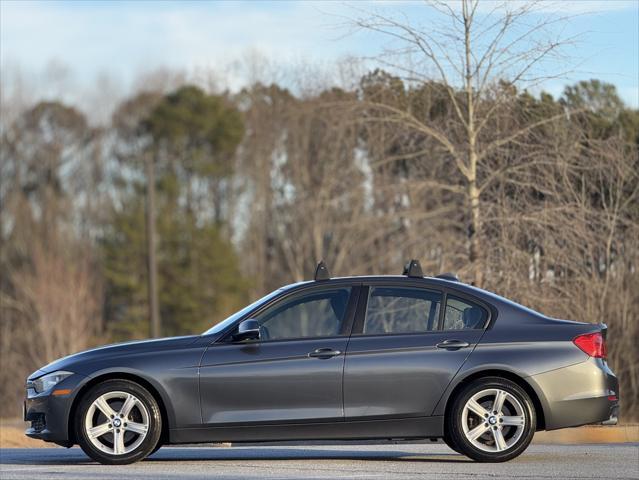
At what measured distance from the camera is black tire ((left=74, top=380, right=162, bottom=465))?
9.93m

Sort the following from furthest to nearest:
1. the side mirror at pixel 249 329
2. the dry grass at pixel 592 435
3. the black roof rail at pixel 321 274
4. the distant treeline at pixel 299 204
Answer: the distant treeline at pixel 299 204 < the dry grass at pixel 592 435 < the black roof rail at pixel 321 274 < the side mirror at pixel 249 329

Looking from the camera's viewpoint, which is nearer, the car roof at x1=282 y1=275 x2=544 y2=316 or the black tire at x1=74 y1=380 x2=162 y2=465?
the black tire at x1=74 y1=380 x2=162 y2=465

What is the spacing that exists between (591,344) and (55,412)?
4121 mm

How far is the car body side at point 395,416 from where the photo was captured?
989cm

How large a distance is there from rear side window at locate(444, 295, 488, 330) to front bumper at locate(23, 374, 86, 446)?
9.32 ft

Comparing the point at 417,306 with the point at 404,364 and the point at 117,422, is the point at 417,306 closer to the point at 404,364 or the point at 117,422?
the point at 404,364

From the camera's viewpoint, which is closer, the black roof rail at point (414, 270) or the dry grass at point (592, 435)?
the black roof rail at point (414, 270)

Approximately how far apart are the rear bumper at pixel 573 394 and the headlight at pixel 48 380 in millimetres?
3563

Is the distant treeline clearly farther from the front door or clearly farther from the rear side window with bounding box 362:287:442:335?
the front door

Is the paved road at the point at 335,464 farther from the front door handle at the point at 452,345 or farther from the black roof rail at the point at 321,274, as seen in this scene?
the black roof rail at the point at 321,274

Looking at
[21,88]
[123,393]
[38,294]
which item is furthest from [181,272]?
Answer: [123,393]

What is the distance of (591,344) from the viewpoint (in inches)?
395

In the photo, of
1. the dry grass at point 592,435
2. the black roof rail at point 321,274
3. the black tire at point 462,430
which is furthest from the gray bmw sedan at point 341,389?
the dry grass at point 592,435

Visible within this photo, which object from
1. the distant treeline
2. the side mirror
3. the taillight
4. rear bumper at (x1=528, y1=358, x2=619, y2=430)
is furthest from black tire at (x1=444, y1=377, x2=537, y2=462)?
the distant treeline
